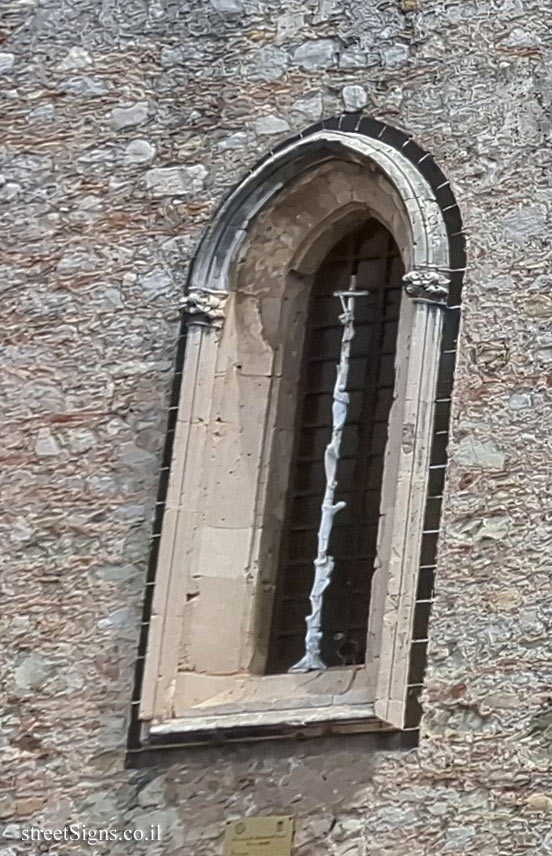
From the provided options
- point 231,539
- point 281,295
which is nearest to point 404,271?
point 281,295

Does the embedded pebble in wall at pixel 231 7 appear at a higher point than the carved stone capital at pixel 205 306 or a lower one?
higher

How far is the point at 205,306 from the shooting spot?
9.16 m

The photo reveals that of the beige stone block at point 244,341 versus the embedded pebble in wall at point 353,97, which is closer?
the beige stone block at point 244,341

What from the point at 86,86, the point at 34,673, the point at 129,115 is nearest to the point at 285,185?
the point at 129,115

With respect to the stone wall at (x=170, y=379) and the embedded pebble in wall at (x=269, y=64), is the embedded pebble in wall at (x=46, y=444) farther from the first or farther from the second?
the embedded pebble in wall at (x=269, y=64)

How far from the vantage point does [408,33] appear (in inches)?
369

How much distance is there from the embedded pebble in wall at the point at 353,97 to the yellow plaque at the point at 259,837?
2.61 metres

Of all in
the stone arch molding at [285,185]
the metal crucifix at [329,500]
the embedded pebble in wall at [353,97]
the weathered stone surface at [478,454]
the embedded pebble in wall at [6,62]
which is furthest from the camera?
the embedded pebble in wall at [6,62]

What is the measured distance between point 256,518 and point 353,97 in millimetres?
1562

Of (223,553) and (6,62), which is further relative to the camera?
(6,62)

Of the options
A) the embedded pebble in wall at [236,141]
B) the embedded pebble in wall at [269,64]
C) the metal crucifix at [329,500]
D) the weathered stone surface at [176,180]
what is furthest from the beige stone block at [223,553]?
the embedded pebble in wall at [269,64]

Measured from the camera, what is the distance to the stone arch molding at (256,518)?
8.40 m

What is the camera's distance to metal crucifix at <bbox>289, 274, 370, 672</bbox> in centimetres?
871

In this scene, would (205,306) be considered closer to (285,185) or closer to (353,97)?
(285,185)
